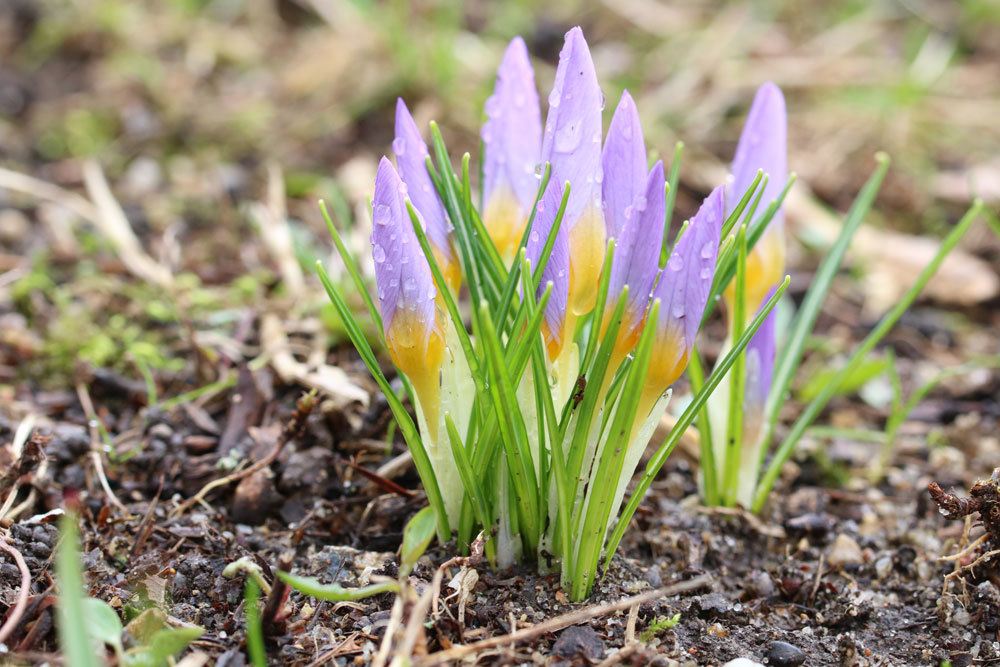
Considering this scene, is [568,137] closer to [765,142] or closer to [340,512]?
[765,142]

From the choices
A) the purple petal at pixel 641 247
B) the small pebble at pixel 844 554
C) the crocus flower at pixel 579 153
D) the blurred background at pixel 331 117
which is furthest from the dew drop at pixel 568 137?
the blurred background at pixel 331 117

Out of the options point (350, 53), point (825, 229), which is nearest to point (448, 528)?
point (825, 229)

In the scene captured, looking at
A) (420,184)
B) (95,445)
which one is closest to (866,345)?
(420,184)

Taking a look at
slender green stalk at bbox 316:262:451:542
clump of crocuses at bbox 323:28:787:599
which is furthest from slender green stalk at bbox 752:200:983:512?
slender green stalk at bbox 316:262:451:542

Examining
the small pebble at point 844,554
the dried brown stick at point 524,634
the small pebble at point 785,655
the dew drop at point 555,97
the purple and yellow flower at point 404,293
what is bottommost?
the small pebble at point 844,554

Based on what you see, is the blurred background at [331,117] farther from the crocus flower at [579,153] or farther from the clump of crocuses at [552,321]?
the crocus flower at [579,153]

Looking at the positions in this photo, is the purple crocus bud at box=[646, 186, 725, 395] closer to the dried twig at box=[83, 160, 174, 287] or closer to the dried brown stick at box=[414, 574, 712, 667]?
the dried brown stick at box=[414, 574, 712, 667]
